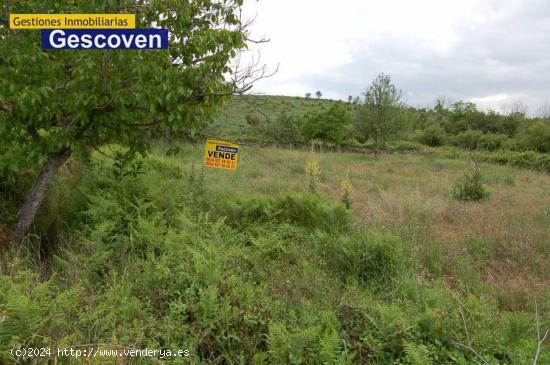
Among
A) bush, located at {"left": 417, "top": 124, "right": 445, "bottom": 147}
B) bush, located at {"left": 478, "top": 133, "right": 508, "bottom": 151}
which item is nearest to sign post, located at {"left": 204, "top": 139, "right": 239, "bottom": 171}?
bush, located at {"left": 478, "top": 133, "right": 508, "bottom": 151}

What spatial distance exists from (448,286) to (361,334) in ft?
6.11

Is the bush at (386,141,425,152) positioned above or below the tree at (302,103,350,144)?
below

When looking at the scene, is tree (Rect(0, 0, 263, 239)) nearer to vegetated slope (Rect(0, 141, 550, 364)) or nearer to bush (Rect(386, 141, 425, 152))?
vegetated slope (Rect(0, 141, 550, 364))

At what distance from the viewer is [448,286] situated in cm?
406

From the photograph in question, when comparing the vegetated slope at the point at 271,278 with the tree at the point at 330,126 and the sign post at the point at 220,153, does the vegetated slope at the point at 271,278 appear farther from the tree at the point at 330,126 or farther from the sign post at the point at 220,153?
the tree at the point at 330,126

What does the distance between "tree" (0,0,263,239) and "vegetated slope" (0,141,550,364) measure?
97cm

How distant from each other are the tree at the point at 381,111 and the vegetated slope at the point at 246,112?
Result: 20.7ft

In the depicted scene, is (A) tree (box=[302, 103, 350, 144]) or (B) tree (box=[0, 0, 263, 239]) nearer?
(B) tree (box=[0, 0, 263, 239])

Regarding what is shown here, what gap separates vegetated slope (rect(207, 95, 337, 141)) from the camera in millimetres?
4496

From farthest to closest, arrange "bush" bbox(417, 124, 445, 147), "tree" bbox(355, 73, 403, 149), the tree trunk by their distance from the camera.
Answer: "bush" bbox(417, 124, 445, 147) → "tree" bbox(355, 73, 403, 149) → the tree trunk

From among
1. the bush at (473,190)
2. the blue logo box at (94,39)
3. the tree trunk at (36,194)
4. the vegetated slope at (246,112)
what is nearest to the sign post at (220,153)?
the vegetated slope at (246,112)

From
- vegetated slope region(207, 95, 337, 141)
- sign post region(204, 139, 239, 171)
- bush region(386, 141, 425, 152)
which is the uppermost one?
vegetated slope region(207, 95, 337, 141)

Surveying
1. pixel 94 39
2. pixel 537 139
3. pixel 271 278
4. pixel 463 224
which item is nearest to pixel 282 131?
pixel 463 224

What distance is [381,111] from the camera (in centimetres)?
2250
